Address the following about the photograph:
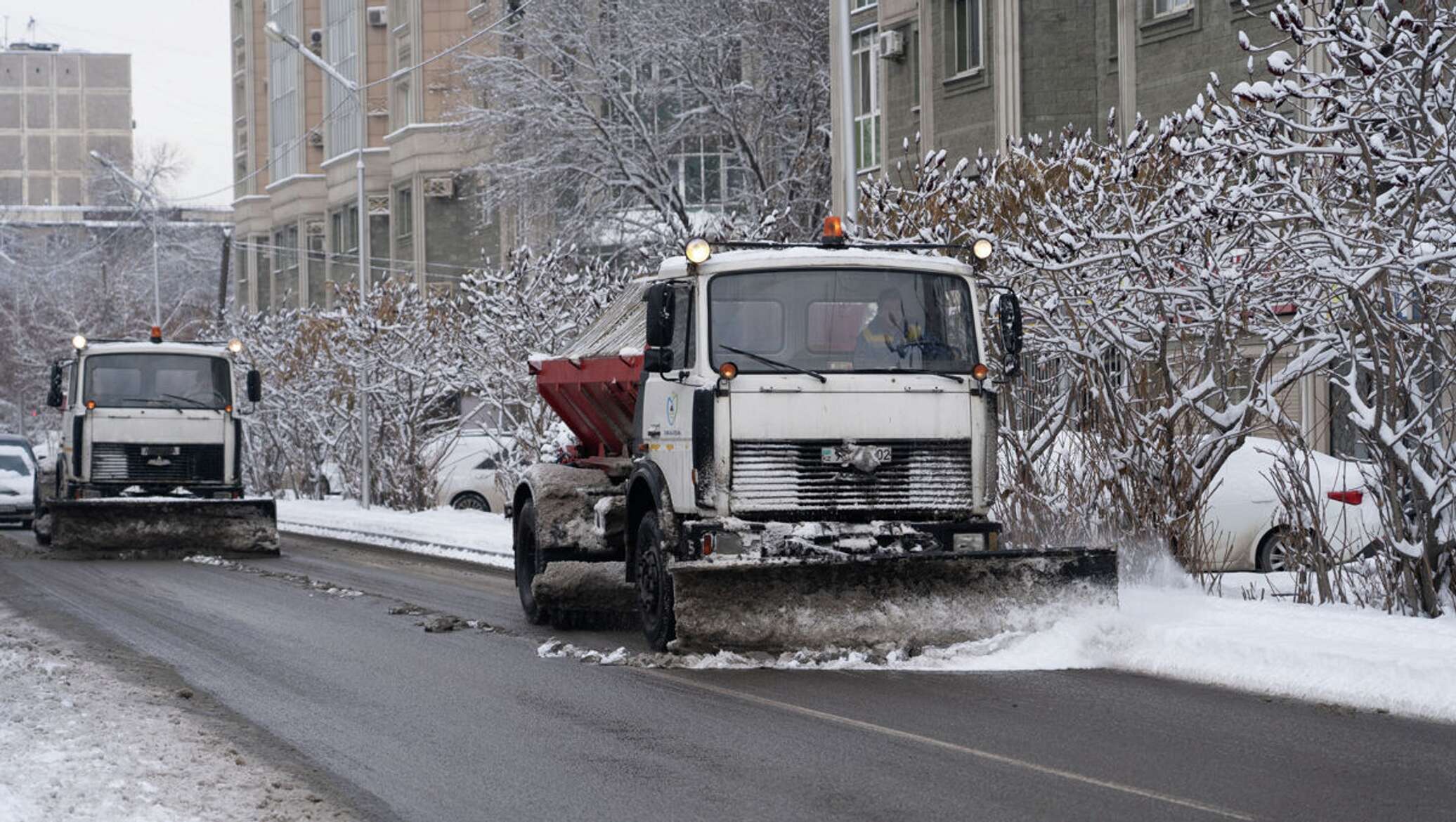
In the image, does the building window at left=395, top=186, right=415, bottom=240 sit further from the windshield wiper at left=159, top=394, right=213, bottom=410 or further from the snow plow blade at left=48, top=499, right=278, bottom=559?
the snow plow blade at left=48, top=499, right=278, bottom=559

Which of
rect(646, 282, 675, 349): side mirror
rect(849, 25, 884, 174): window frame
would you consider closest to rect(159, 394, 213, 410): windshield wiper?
rect(646, 282, 675, 349): side mirror

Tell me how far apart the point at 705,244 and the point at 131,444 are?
14683 millimetres

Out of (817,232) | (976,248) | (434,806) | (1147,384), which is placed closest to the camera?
(434,806)

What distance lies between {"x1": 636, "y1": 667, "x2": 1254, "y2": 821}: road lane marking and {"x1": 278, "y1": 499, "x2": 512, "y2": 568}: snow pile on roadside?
11.3 m

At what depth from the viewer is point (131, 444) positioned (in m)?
25.2

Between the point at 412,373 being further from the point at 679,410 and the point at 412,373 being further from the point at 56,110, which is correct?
the point at 56,110

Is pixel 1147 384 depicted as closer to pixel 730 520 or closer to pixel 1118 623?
pixel 1118 623

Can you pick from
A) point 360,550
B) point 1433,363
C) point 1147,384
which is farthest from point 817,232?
point 1433,363

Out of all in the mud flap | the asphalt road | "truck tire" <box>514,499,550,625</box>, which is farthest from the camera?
"truck tire" <box>514,499,550,625</box>

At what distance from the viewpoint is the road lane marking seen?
311 inches

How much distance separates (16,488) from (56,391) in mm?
11147

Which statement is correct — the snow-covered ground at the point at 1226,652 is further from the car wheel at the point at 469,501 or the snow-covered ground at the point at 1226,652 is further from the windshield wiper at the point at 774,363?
the car wheel at the point at 469,501

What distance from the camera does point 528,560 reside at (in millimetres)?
16047

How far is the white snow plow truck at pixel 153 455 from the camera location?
24.5 m
